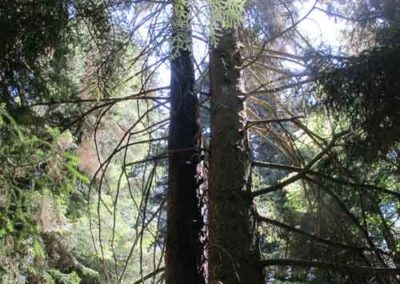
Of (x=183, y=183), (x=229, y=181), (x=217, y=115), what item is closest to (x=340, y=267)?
(x=229, y=181)

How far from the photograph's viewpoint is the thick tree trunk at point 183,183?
9.37 feet

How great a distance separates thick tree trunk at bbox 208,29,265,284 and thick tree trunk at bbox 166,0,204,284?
0.32ft

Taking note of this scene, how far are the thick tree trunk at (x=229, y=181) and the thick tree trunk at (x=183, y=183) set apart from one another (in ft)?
0.32

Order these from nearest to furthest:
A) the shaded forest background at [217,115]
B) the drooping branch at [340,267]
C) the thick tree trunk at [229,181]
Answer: the shaded forest background at [217,115], the drooping branch at [340,267], the thick tree trunk at [229,181]

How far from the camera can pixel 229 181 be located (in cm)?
300

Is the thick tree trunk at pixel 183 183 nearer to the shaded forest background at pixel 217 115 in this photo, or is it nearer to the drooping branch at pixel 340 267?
the shaded forest background at pixel 217 115

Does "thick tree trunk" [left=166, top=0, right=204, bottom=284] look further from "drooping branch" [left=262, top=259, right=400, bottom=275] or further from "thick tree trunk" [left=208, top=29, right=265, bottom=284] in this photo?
"drooping branch" [left=262, top=259, right=400, bottom=275]

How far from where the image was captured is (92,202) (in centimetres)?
736

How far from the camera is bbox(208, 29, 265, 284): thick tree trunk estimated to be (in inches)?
110

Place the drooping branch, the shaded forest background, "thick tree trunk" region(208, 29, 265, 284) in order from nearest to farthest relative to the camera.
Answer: the shaded forest background < the drooping branch < "thick tree trunk" region(208, 29, 265, 284)

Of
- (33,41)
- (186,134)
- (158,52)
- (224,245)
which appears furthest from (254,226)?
(33,41)

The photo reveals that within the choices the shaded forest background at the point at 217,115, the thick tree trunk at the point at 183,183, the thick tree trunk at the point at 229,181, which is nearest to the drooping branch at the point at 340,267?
the shaded forest background at the point at 217,115

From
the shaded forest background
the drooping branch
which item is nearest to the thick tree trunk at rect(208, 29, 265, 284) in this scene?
the shaded forest background

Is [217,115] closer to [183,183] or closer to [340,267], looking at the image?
[183,183]
